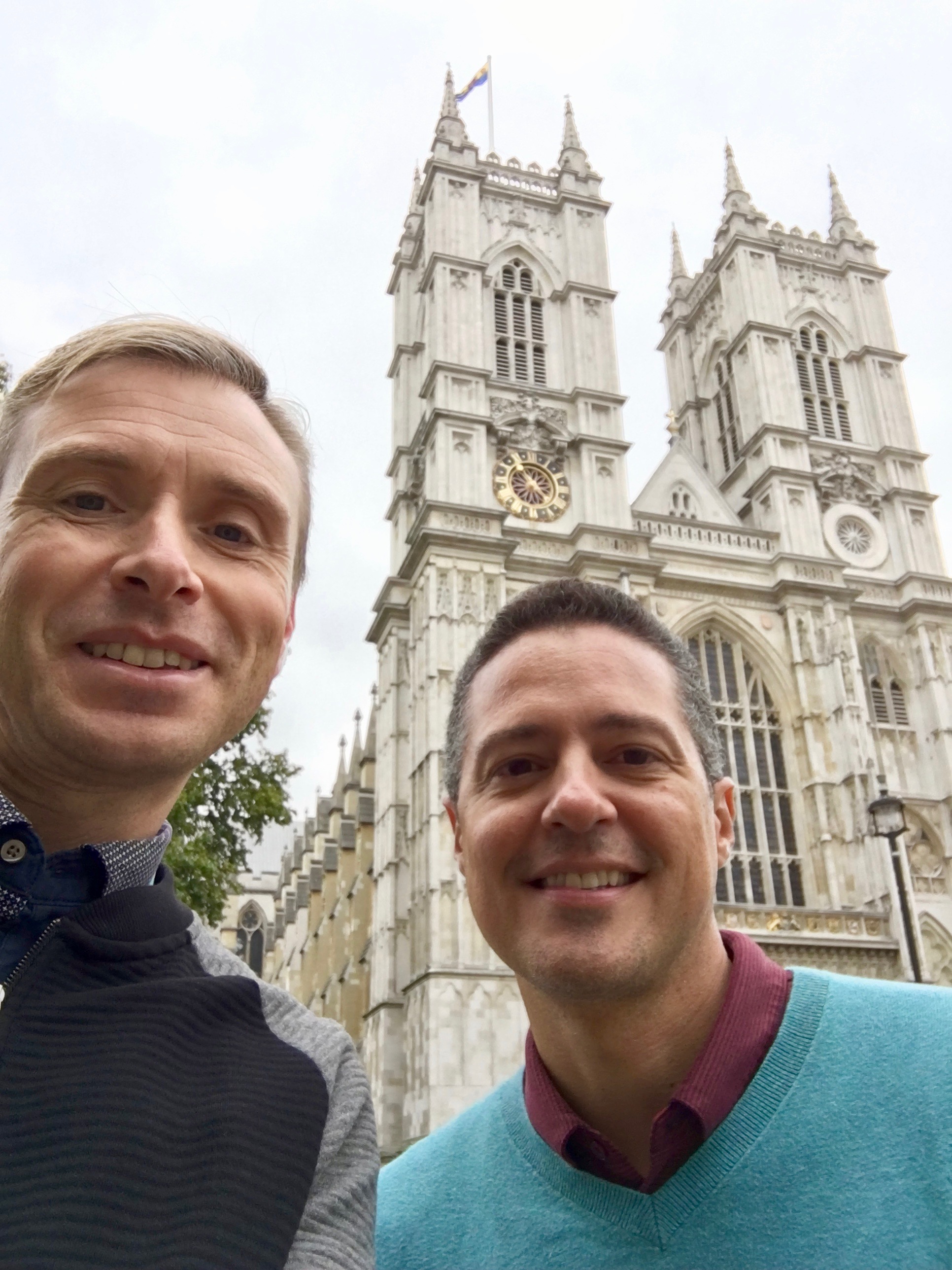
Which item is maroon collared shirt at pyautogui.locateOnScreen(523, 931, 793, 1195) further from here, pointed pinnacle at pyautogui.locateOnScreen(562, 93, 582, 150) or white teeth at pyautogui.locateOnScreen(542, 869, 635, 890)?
pointed pinnacle at pyautogui.locateOnScreen(562, 93, 582, 150)

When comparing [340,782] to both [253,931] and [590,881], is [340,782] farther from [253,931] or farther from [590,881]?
[590,881]

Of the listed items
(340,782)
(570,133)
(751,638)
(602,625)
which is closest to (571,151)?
(570,133)

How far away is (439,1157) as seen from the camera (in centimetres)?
224

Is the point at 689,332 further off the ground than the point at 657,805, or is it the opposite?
the point at 689,332

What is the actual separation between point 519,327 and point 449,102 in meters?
9.50

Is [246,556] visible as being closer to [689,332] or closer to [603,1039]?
[603,1039]

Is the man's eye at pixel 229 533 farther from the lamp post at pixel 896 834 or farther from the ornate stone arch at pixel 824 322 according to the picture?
the ornate stone arch at pixel 824 322

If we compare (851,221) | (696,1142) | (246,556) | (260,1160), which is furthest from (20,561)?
(851,221)

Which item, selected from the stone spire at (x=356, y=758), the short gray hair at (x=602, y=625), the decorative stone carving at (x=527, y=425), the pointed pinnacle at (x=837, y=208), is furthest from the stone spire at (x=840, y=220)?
the short gray hair at (x=602, y=625)

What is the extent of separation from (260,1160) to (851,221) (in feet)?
137

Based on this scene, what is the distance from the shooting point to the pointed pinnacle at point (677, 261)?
39562 millimetres

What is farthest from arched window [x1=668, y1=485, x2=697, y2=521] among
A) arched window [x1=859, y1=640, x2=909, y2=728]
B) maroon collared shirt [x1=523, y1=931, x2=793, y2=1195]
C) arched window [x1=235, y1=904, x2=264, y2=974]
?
arched window [x1=235, y1=904, x2=264, y2=974]

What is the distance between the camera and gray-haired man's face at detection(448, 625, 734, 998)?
1.87 m

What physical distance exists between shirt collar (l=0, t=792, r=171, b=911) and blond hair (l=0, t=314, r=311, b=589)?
0.68m
